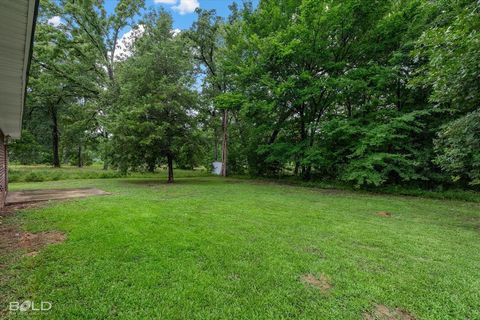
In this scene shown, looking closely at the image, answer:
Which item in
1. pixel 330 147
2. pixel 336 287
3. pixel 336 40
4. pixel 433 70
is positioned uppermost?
pixel 336 40

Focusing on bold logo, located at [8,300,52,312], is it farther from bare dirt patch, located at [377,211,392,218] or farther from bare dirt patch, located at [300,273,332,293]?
bare dirt patch, located at [377,211,392,218]

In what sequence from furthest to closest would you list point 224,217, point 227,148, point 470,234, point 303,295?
point 227,148 → point 224,217 → point 470,234 → point 303,295

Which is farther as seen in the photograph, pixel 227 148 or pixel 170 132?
pixel 227 148

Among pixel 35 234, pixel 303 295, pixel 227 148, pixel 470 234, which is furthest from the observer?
pixel 227 148

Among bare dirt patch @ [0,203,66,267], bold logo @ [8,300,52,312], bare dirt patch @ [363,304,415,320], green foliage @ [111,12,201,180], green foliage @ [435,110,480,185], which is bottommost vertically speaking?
bare dirt patch @ [363,304,415,320]

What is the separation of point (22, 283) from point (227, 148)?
16.2m

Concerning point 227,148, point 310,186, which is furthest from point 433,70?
Answer: point 227,148

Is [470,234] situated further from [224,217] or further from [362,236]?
[224,217]

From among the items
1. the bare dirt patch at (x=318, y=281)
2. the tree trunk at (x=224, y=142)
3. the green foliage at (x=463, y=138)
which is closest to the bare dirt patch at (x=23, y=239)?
the bare dirt patch at (x=318, y=281)

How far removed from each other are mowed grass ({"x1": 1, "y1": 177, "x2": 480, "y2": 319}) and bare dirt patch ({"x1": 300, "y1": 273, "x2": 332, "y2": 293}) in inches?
2.0

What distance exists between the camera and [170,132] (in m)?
10.9

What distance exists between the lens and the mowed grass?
209 centimetres

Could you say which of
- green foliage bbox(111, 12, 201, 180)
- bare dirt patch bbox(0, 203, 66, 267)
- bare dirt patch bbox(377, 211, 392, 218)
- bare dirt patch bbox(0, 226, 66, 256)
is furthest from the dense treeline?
bare dirt patch bbox(0, 226, 66, 256)

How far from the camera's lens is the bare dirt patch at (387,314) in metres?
2.02
